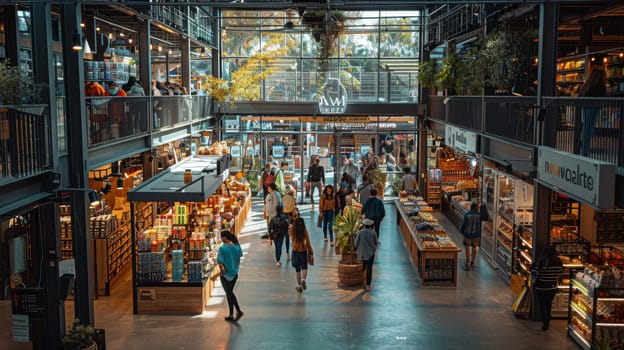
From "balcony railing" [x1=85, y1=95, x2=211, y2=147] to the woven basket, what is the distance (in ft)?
16.1

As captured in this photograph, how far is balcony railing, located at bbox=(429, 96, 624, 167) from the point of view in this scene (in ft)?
28.9

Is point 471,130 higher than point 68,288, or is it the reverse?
point 471,130

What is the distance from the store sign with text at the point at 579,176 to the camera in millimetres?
8180

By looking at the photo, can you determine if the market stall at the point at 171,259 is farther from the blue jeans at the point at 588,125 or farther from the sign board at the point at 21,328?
the blue jeans at the point at 588,125

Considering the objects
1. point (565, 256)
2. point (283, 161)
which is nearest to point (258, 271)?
point (565, 256)

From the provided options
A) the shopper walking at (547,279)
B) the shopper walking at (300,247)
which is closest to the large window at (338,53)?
the shopper walking at (300,247)

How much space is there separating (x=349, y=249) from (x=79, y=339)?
612cm

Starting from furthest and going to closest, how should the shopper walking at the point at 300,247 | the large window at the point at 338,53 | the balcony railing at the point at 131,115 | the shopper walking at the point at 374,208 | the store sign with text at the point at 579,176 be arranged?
the large window at the point at 338,53
the shopper walking at the point at 374,208
the shopper walking at the point at 300,247
the balcony railing at the point at 131,115
the store sign with text at the point at 579,176

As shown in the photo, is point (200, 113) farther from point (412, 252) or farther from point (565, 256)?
point (565, 256)

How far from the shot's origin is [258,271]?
15.0 metres

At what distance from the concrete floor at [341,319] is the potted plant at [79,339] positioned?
0.76 meters

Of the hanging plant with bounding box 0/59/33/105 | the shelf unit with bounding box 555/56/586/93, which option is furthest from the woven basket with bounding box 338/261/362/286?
the shelf unit with bounding box 555/56/586/93

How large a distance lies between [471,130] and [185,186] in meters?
6.84

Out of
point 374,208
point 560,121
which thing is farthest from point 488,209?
point 560,121
